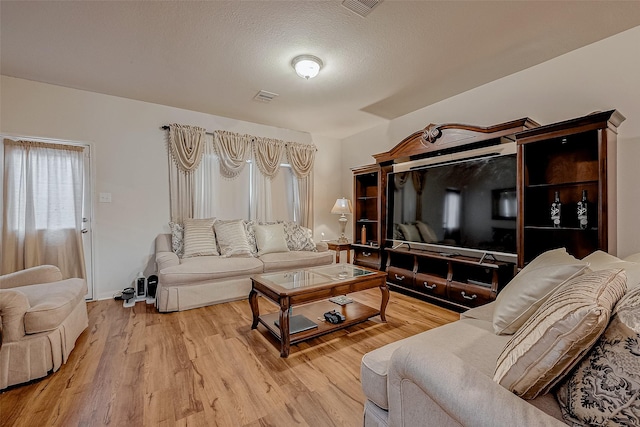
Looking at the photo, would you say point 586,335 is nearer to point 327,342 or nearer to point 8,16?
point 327,342

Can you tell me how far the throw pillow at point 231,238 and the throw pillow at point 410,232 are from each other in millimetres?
2117

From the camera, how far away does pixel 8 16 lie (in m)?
2.05

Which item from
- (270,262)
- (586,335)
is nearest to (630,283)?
(586,335)

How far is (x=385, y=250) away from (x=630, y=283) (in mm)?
2729

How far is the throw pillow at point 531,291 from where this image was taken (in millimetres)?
1198

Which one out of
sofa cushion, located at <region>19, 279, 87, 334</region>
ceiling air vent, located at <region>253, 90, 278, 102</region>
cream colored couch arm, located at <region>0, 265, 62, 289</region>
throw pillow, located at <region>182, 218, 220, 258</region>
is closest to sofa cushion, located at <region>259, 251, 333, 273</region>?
throw pillow, located at <region>182, 218, 220, 258</region>

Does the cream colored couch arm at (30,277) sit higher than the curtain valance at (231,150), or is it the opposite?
the curtain valance at (231,150)

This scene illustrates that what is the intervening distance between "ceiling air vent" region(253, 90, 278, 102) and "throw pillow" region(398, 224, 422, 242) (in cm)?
241

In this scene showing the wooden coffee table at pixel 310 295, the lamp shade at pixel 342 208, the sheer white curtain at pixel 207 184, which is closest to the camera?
the wooden coffee table at pixel 310 295

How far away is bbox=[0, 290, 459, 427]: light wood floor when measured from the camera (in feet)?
4.76

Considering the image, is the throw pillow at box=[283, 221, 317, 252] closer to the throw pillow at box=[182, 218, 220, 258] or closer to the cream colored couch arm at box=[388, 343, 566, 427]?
the throw pillow at box=[182, 218, 220, 258]

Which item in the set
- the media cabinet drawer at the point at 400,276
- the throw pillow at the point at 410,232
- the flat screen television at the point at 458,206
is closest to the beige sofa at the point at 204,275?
the media cabinet drawer at the point at 400,276

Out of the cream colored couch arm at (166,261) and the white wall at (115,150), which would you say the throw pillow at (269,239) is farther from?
the white wall at (115,150)

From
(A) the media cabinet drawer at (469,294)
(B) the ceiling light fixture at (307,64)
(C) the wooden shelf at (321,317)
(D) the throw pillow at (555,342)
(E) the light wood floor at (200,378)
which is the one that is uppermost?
(B) the ceiling light fixture at (307,64)
